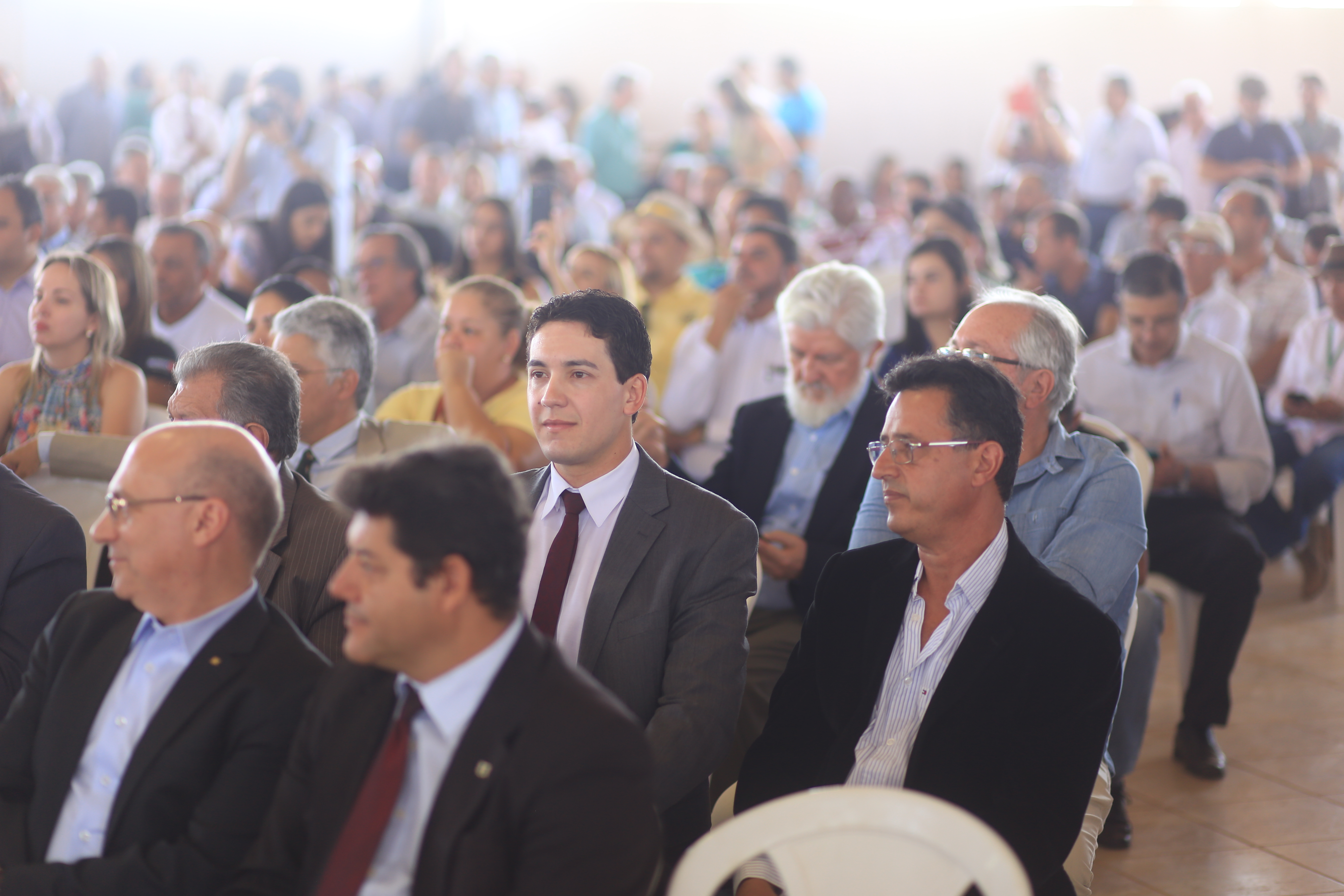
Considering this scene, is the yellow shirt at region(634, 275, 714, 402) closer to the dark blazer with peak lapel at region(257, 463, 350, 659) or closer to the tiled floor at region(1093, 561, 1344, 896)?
the tiled floor at region(1093, 561, 1344, 896)

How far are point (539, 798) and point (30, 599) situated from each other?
1233 millimetres

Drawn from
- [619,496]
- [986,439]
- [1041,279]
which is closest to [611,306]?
[619,496]

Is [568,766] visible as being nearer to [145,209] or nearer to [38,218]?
[38,218]

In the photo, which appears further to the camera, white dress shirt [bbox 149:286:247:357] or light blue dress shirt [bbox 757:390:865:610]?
white dress shirt [bbox 149:286:247:357]

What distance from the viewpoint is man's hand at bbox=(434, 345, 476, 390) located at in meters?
3.32

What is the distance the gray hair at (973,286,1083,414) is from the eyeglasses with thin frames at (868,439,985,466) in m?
0.55

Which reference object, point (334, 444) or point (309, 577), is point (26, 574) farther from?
point (334, 444)

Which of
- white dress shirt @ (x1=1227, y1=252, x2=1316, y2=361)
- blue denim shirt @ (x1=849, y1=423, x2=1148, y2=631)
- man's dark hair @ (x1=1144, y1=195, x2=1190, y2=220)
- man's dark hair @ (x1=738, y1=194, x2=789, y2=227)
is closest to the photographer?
blue denim shirt @ (x1=849, y1=423, x2=1148, y2=631)

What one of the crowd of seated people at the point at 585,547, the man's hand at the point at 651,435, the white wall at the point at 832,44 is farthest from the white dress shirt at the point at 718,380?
the white wall at the point at 832,44

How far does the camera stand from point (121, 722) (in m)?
1.59

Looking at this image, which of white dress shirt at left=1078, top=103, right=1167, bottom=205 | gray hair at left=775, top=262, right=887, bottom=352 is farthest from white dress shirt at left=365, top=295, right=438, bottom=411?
white dress shirt at left=1078, top=103, right=1167, bottom=205

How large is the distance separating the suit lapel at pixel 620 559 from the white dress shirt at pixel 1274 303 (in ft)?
14.5

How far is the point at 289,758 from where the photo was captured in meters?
1.48

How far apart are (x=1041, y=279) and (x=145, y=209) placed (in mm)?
5810
